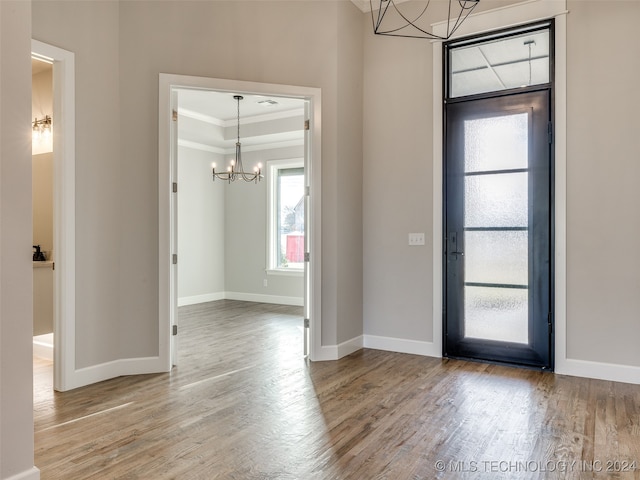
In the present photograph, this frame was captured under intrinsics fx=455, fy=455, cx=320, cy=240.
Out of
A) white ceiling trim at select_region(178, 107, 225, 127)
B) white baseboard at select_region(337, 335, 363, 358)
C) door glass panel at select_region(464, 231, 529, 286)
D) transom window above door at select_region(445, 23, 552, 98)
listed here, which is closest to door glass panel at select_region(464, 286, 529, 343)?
door glass panel at select_region(464, 231, 529, 286)

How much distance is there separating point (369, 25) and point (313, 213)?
6.90ft

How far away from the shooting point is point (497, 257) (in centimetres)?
409

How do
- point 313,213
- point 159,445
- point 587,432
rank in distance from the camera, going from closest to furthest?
point 159,445 < point 587,432 < point 313,213

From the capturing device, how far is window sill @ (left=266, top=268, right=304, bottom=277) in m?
7.73

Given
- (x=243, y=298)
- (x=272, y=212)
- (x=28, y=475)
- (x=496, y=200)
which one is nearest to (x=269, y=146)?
(x=272, y=212)

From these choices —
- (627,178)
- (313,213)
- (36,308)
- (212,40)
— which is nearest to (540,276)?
(627,178)

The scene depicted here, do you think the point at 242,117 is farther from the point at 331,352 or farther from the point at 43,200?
the point at 331,352

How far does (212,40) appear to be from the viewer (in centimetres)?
396

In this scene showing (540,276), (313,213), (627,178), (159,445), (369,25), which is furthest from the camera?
(369,25)

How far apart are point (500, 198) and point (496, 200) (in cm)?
4

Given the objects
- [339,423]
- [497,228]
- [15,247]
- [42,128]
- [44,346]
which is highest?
[42,128]

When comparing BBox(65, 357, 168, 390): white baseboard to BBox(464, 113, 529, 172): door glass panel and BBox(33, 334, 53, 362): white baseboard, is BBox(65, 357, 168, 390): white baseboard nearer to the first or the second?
BBox(33, 334, 53, 362): white baseboard

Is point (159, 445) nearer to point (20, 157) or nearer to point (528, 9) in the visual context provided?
point (20, 157)

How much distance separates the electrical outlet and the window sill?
345 cm
